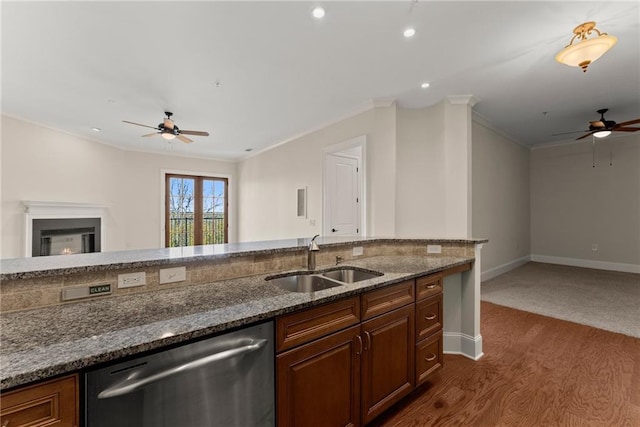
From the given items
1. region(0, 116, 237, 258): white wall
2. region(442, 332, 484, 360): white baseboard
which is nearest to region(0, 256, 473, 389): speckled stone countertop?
region(442, 332, 484, 360): white baseboard

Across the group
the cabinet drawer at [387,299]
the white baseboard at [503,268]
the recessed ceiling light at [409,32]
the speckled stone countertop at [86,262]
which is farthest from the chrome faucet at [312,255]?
the white baseboard at [503,268]

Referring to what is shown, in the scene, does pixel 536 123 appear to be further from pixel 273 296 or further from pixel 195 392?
pixel 195 392

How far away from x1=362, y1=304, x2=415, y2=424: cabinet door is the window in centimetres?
635

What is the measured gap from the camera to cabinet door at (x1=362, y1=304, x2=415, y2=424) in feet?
5.10

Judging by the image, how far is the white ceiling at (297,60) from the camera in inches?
79.5

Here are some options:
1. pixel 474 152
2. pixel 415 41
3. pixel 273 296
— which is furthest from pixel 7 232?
pixel 474 152

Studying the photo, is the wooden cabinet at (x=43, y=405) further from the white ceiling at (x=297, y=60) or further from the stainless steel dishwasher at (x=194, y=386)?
the white ceiling at (x=297, y=60)

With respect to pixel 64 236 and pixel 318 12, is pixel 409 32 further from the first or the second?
pixel 64 236

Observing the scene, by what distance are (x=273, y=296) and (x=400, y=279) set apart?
826 mm

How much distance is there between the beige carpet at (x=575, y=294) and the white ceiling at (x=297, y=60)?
2.77 metres

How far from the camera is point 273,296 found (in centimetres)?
139

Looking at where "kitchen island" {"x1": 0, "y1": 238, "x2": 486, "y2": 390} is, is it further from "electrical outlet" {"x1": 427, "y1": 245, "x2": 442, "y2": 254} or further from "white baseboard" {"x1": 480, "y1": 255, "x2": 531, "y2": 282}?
"white baseboard" {"x1": 480, "y1": 255, "x2": 531, "y2": 282}

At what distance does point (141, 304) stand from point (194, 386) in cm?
50

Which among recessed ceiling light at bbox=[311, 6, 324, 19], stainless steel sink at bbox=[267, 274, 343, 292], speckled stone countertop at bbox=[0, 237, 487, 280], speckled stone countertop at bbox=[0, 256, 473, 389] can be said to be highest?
recessed ceiling light at bbox=[311, 6, 324, 19]
